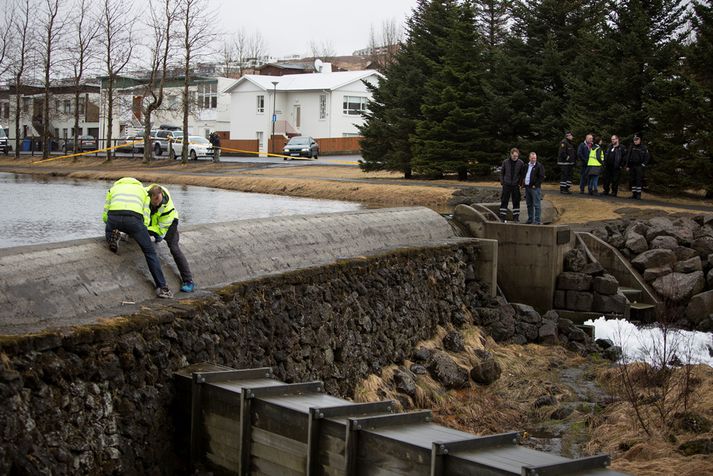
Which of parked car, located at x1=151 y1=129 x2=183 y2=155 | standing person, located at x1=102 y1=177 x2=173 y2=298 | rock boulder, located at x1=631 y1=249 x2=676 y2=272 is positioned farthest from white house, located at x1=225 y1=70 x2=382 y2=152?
standing person, located at x1=102 y1=177 x2=173 y2=298

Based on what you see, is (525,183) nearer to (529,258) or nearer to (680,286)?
(529,258)

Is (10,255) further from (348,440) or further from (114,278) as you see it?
(348,440)

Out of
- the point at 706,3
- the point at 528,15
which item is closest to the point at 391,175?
the point at 528,15

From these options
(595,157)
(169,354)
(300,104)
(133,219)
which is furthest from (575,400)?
(300,104)

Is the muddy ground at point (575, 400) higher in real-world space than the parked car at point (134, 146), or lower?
lower

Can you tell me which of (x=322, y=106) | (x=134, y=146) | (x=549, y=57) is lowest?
(x=134, y=146)

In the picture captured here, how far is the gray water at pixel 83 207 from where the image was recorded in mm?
24484

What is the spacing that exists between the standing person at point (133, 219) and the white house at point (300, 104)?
192 ft

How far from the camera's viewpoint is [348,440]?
10.0m

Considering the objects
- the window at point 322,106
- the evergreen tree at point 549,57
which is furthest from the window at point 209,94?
the evergreen tree at point 549,57

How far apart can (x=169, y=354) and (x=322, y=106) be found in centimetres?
6147

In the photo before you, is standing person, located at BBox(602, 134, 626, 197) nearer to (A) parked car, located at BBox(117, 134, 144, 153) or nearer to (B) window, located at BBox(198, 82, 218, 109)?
(A) parked car, located at BBox(117, 134, 144, 153)

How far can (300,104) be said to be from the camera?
7350cm

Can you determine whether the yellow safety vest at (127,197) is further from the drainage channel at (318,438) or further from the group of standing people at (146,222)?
the drainage channel at (318,438)
